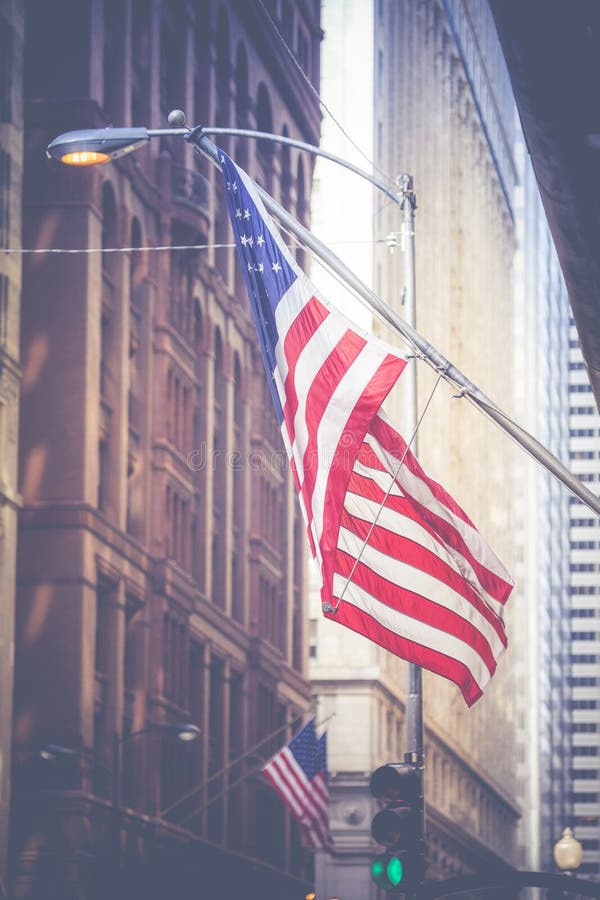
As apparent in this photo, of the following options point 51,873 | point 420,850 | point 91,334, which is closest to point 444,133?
point 91,334

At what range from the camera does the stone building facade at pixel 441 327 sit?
298 ft

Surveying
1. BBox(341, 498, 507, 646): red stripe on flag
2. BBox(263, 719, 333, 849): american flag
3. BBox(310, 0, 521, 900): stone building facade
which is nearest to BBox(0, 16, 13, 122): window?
BBox(310, 0, 521, 900): stone building facade

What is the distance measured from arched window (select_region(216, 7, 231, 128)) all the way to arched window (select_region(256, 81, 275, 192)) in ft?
21.8

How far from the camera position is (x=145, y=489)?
6216 centimetres

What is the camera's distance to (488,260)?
151m

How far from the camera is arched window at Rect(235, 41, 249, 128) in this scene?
7969cm

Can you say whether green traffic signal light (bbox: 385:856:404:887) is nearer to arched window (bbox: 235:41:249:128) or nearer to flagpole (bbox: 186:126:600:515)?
flagpole (bbox: 186:126:600:515)

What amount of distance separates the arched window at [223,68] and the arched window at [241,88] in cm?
217

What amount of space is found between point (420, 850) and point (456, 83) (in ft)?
411

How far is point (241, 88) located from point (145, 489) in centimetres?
2435

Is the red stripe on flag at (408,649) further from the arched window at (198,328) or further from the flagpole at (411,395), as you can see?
the arched window at (198,328)

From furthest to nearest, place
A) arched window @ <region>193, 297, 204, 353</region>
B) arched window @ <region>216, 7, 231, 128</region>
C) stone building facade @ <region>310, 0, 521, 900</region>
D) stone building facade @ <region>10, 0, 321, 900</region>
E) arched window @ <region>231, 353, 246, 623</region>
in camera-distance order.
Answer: stone building facade @ <region>310, 0, 521, 900</region>
arched window @ <region>216, 7, 231, 128</region>
arched window @ <region>231, 353, 246, 623</region>
arched window @ <region>193, 297, 204, 353</region>
stone building facade @ <region>10, 0, 321, 900</region>

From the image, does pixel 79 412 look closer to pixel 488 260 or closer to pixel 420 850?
pixel 420 850

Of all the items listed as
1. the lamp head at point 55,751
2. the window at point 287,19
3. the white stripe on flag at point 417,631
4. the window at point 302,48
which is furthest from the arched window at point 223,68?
the white stripe on flag at point 417,631
